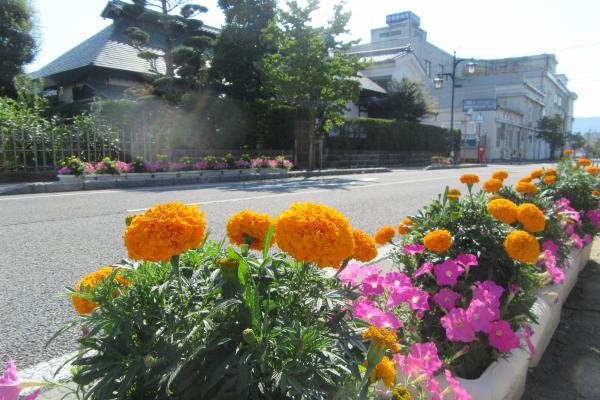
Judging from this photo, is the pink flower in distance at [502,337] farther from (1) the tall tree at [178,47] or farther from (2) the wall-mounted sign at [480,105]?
(2) the wall-mounted sign at [480,105]

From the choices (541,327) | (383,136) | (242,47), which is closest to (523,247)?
(541,327)

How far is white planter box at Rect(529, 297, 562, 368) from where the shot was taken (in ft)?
6.84

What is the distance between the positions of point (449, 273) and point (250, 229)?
3.22 feet

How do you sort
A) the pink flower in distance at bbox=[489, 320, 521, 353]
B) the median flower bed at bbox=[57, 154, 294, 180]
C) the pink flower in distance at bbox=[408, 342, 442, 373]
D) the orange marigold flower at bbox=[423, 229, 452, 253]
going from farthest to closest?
1. the median flower bed at bbox=[57, 154, 294, 180]
2. the orange marigold flower at bbox=[423, 229, 452, 253]
3. the pink flower in distance at bbox=[489, 320, 521, 353]
4. the pink flower in distance at bbox=[408, 342, 442, 373]

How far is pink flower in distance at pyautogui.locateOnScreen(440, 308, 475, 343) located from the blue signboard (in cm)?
5855

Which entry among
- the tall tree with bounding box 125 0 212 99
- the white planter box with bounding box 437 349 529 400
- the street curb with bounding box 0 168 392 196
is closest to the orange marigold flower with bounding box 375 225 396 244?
the white planter box with bounding box 437 349 529 400

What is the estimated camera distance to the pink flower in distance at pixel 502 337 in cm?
163

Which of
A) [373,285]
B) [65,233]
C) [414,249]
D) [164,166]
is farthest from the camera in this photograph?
[164,166]

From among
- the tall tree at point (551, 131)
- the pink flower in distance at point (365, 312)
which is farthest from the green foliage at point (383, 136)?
the tall tree at point (551, 131)

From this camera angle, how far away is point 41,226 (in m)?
5.69

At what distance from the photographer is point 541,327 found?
213cm

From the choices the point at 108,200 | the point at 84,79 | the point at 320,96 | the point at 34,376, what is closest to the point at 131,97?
the point at 84,79

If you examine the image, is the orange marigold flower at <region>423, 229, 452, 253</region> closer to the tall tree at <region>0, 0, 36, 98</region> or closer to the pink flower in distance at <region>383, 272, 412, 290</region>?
the pink flower in distance at <region>383, 272, 412, 290</region>

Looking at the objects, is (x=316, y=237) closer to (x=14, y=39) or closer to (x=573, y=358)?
(x=573, y=358)
